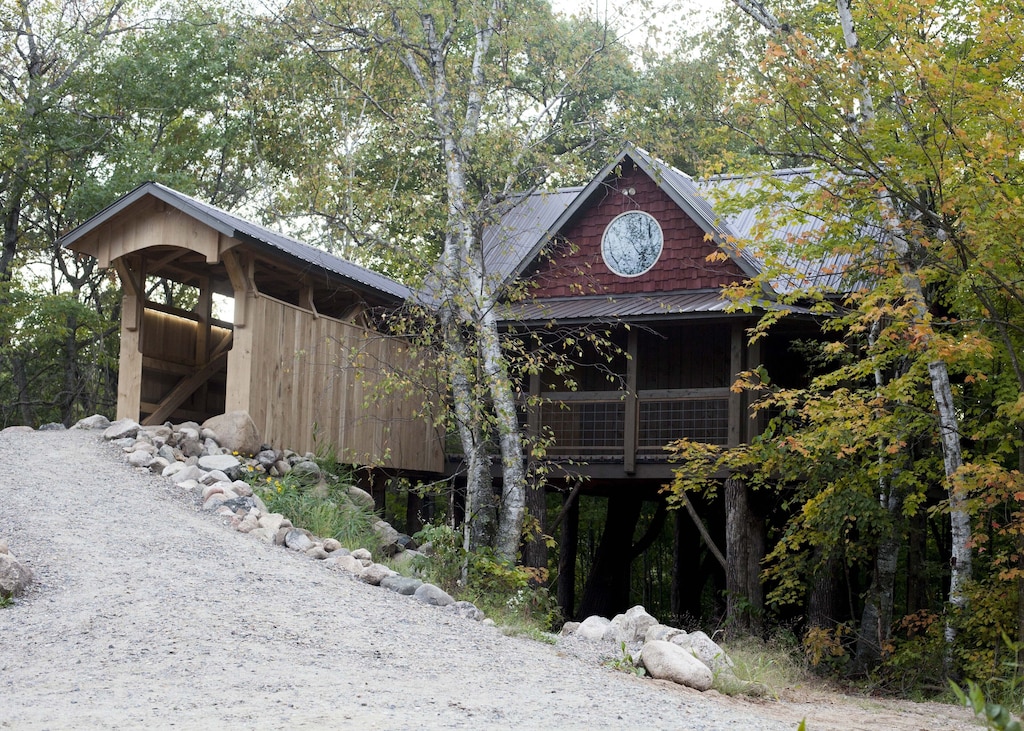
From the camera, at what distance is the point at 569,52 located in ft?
46.6

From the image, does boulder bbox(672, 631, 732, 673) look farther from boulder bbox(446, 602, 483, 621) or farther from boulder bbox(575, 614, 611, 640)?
boulder bbox(446, 602, 483, 621)

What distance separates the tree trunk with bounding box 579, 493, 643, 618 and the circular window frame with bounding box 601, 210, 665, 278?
388cm

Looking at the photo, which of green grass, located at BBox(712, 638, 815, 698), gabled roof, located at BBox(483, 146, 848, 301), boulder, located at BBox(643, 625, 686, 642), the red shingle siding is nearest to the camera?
green grass, located at BBox(712, 638, 815, 698)

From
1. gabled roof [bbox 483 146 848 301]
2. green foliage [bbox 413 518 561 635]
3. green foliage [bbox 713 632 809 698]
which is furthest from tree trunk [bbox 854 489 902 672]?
green foliage [bbox 413 518 561 635]

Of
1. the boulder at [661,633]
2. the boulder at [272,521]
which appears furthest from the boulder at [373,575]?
the boulder at [661,633]

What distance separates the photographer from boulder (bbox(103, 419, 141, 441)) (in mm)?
12648

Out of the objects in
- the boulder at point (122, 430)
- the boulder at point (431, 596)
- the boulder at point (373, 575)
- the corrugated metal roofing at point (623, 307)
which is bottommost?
the boulder at point (431, 596)

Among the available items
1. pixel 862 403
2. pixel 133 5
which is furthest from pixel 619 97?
pixel 133 5

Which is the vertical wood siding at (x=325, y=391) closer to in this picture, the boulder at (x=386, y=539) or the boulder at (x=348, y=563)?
the boulder at (x=386, y=539)

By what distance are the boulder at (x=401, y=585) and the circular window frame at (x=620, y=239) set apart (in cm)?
763

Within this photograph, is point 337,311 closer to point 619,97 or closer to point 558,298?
point 558,298

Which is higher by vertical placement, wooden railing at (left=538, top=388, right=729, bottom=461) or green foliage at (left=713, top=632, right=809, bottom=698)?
wooden railing at (left=538, top=388, right=729, bottom=461)

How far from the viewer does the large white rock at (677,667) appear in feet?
25.5

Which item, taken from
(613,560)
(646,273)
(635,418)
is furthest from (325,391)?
(613,560)
